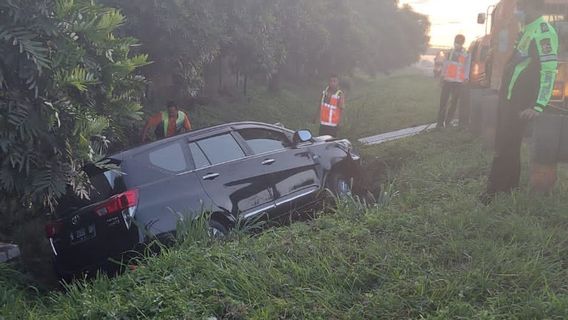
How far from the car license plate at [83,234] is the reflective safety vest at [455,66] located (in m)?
8.65

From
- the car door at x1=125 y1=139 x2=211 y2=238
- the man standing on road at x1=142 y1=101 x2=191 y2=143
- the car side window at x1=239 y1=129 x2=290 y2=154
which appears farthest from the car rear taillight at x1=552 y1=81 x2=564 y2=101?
the car door at x1=125 y1=139 x2=211 y2=238

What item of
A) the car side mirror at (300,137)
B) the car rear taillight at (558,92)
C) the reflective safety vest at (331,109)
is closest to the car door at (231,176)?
the car side mirror at (300,137)

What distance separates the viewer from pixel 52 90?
464 centimetres

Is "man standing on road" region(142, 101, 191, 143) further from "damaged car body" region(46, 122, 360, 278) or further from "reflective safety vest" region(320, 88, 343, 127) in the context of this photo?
"reflective safety vest" region(320, 88, 343, 127)

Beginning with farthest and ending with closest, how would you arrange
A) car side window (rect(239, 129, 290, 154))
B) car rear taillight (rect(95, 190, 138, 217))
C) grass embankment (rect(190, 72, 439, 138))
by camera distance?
1. grass embankment (rect(190, 72, 439, 138))
2. car side window (rect(239, 129, 290, 154))
3. car rear taillight (rect(95, 190, 138, 217))

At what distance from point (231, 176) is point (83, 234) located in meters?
1.43

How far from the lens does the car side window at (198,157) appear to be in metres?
5.89

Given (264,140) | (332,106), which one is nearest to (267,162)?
(264,140)

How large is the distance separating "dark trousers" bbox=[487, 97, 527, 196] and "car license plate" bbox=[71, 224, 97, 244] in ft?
11.6

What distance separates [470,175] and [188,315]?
4.37 metres

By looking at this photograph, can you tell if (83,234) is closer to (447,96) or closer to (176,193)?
(176,193)

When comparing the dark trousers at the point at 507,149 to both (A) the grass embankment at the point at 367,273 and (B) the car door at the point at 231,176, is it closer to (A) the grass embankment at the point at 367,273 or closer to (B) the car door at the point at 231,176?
(A) the grass embankment at the point at 367,273

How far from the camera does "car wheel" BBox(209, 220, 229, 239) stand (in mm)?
5453

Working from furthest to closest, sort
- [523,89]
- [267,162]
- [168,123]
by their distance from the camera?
[168,123], [267,162], [523,89]
